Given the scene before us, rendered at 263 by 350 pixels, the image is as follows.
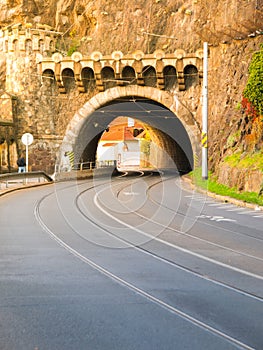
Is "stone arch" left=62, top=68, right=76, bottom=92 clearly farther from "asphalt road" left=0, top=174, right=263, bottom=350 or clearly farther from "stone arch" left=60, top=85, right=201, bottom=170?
"asphalt road" left=0, top=174, right=263, bottom=350

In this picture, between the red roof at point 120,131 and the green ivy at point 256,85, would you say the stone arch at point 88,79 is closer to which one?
the green ivy at point 256,85

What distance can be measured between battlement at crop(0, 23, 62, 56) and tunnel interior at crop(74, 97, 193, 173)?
198 inches

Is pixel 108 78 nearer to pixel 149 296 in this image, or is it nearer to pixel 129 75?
pixel 129 75

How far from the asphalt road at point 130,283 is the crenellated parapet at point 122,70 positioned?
66.7ft

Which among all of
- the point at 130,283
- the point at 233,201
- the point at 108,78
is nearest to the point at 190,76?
the point at 108,78

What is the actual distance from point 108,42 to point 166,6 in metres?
4.94

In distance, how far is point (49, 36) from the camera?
36.1 meters

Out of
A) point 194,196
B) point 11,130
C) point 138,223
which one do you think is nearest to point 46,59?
point 11,130

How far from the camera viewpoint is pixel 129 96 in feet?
117

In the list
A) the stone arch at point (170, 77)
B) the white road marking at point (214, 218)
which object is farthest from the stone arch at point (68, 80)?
the white road marking at point (214, 218)

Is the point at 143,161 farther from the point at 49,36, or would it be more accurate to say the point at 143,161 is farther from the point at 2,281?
the point at 2,281

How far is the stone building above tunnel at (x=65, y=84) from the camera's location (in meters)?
33.9

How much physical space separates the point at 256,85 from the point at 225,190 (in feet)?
12.8

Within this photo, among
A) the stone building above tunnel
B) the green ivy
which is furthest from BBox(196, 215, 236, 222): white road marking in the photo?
the stone building above tunnel
